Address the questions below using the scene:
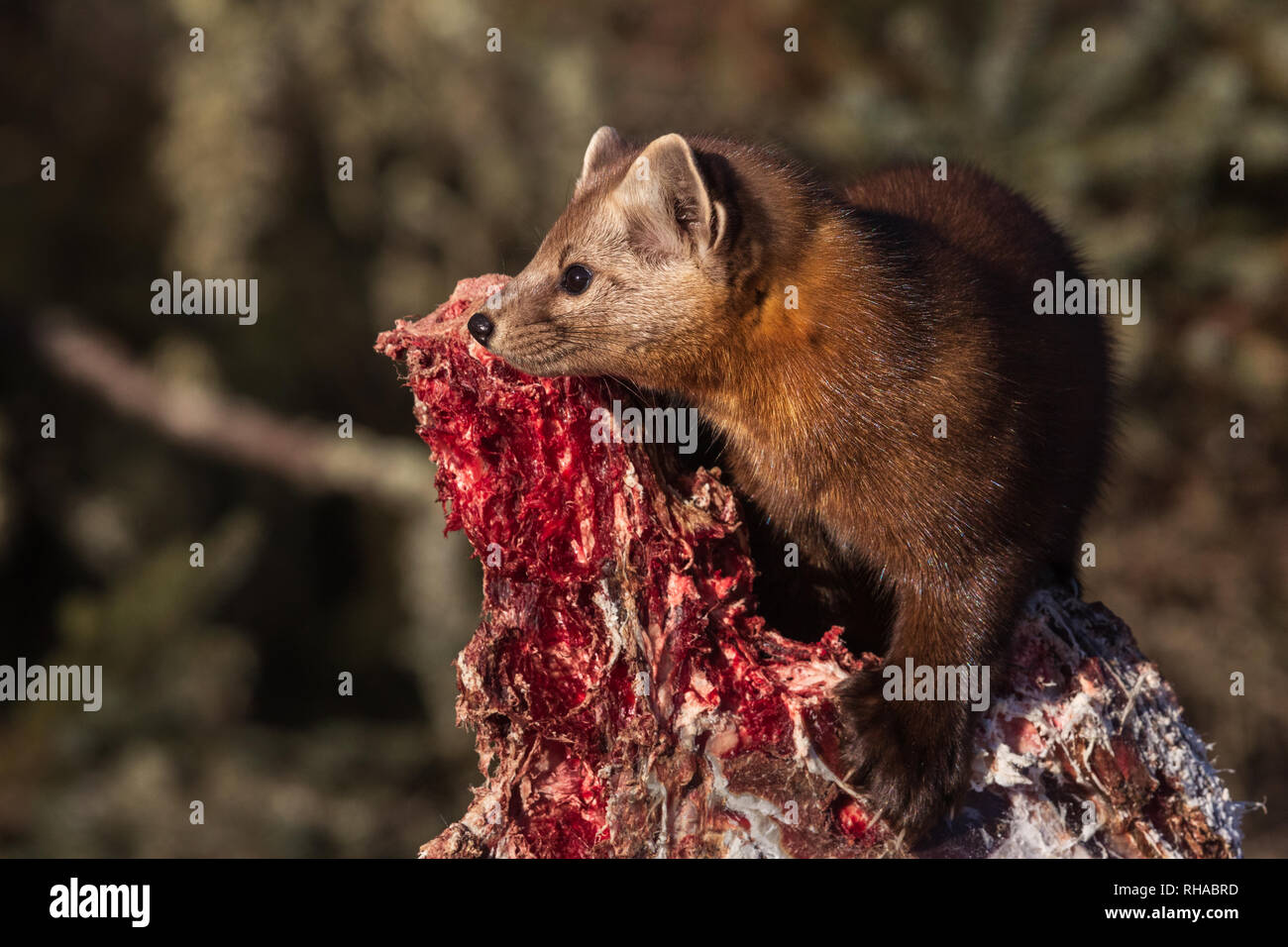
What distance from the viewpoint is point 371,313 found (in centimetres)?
1012

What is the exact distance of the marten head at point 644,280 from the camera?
3.75 metres

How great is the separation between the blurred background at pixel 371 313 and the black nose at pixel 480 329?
4.19 meters

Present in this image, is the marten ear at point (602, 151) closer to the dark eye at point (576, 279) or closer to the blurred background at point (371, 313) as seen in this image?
the dark eye at point (576, 279)

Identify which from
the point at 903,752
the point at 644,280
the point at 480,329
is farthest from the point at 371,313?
the point at 903,752

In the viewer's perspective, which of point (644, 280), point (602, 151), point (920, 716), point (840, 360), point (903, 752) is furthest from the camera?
point (602, 151)

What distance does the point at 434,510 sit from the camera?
917cm

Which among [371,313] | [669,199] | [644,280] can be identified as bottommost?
[644,280]

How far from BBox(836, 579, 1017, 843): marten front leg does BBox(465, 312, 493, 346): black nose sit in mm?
1299

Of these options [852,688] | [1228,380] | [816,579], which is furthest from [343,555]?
[852,688]

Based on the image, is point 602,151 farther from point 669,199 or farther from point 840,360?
point 840,360

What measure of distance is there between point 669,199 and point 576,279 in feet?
1.27

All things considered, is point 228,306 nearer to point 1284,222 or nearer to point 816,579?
point 816,579

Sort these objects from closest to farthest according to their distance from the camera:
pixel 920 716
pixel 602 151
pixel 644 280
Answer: pixel 920 716
pixel 644 280
pixel 602 151

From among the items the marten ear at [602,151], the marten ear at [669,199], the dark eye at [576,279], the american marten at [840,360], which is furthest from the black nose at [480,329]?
the marten ear at [602,151]
